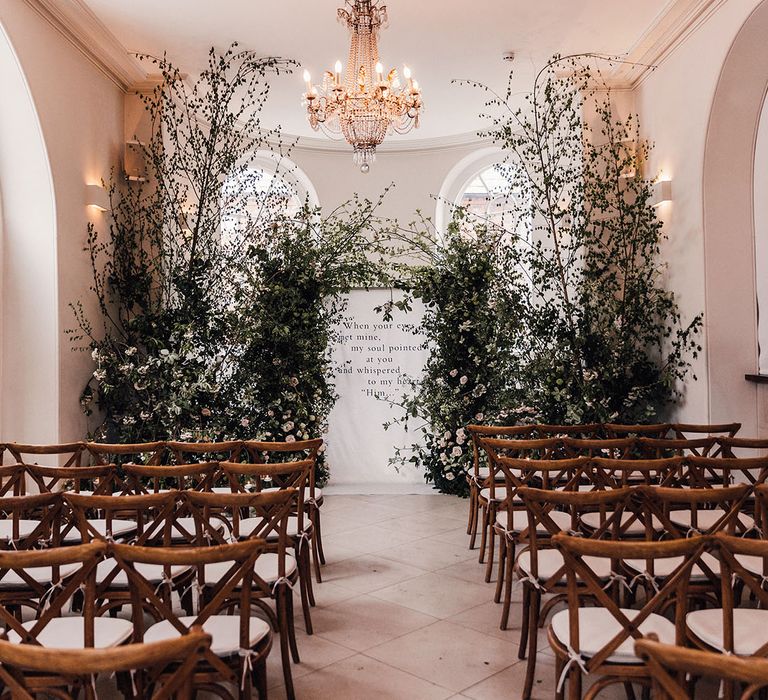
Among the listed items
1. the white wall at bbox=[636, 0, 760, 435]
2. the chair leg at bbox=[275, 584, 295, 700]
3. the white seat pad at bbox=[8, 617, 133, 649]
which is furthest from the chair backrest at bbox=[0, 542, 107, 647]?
the white wall at bbox=[636, 0, 760, 435]

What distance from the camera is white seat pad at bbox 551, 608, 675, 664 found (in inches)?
93.6

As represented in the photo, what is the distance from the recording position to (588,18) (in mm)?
5789

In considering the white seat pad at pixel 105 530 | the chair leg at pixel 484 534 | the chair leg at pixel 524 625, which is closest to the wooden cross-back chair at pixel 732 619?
the chair leg at pixel 524 625

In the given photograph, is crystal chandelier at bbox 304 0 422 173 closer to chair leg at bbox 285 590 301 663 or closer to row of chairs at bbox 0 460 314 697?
row of chairs at bbox 0 460 314 697

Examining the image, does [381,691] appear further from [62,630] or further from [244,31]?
Answer: [244,31]

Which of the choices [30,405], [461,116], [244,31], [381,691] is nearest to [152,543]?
[381,691]

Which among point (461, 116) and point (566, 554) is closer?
point (566, 554)

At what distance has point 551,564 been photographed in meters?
3.24

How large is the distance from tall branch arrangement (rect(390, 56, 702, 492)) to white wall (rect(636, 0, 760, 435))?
169mm

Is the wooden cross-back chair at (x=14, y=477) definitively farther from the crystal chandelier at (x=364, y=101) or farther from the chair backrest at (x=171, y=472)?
the crystal chandelier at (x=364, y=101)

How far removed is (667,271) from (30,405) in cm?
516

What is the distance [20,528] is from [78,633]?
1364 millimetres

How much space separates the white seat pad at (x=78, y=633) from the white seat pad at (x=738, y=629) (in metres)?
1.96

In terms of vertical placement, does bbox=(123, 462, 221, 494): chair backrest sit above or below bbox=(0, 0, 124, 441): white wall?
below
